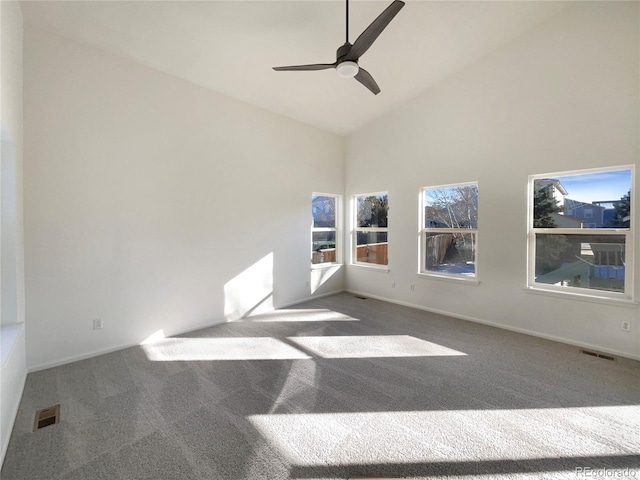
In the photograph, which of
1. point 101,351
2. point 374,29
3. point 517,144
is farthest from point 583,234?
point 101,351

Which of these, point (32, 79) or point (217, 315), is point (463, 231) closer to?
point (217, 315)

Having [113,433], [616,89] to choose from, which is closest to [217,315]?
[113,433]

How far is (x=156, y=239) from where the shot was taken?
11.6 ft

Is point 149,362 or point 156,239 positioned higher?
point 156,239

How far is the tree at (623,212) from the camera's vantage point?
10.4 ft

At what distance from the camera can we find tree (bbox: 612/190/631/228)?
3172 mm

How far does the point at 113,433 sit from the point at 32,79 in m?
3.28

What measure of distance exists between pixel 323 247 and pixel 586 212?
158 inches

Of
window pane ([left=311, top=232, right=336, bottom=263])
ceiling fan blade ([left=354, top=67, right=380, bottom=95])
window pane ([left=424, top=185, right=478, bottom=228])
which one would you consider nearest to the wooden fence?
window pane ([left=311, top=232, right=336, bottom=263])

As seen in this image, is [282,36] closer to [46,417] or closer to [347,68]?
[347,68]

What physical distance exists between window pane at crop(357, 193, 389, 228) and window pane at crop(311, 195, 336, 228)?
21.6 inches

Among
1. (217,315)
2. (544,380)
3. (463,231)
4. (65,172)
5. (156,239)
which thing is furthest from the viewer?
(463,231)

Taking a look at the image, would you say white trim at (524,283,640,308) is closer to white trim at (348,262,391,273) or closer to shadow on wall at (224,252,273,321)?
white trim at (348,262,391,273)

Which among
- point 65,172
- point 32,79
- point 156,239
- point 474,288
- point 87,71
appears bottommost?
point 474,288
